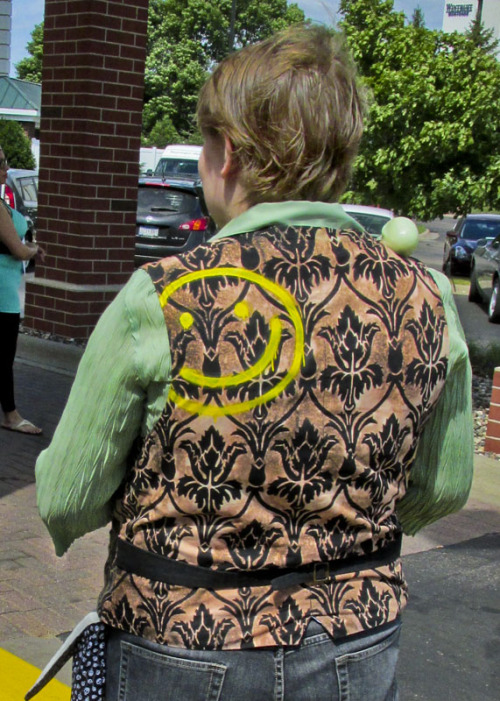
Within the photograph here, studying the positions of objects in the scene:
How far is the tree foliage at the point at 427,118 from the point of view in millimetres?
10016

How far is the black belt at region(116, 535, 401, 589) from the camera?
1.46m

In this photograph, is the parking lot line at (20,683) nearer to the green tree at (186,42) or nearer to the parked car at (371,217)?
the parked car at (371,217)

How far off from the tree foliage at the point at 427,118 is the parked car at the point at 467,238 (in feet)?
37.5

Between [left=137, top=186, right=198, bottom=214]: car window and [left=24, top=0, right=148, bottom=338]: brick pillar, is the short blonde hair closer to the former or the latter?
[left=24, top=0, right=148, bottom=338]: brick pillar

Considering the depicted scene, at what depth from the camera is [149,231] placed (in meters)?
15.0

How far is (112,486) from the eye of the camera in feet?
5.08

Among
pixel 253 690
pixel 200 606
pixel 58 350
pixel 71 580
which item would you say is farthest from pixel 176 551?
pixel 58 350

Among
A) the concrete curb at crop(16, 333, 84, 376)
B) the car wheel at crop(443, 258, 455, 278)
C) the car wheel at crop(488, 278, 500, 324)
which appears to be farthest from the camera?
the car wheel at crop(443, 258, 455, 278)

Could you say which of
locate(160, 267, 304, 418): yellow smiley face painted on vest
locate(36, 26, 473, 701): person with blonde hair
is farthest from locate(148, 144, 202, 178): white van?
locate(160, 267, 304, 418): yellow smiley face painted on vest

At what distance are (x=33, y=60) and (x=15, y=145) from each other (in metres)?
52.5

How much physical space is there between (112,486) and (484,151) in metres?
9.27

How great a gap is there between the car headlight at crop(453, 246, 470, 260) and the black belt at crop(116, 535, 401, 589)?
2124 cm

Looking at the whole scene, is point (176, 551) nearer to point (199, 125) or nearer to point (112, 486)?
point (112, 486)

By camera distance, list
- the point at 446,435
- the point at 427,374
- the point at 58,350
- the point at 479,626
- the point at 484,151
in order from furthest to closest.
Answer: the point at 484,151 → the point at 58,350 → the point at 479,626 → the point at 446,435 → the point at 427,374
